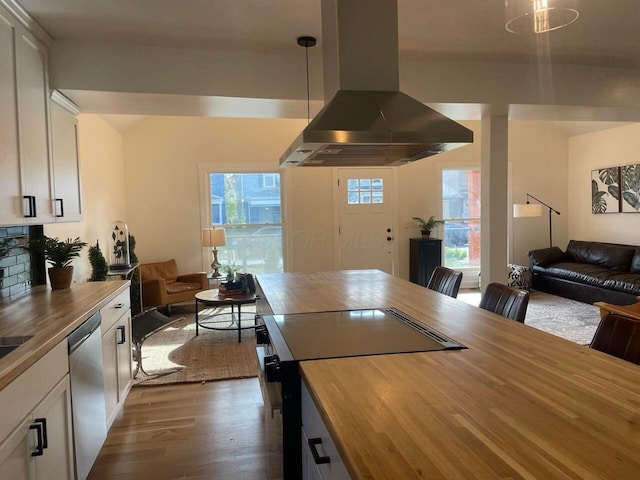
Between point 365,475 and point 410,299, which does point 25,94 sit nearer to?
point 410,299

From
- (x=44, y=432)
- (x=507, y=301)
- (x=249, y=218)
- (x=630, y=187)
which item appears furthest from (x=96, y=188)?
(x=630, y=187)

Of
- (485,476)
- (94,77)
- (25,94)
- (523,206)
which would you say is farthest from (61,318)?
(523,206)

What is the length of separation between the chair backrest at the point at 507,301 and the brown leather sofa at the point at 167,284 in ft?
13.5

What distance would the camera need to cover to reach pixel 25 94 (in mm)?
2559

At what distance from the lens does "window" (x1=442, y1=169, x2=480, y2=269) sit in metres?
7.32

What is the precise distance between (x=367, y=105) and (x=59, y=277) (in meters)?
2.28

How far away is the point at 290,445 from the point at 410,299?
125 cm

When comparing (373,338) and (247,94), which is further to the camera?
(247,94)

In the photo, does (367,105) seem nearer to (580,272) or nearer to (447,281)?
(447,281)

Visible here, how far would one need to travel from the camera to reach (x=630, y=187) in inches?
255

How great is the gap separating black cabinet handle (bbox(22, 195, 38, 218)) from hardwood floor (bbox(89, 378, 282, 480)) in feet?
4.65

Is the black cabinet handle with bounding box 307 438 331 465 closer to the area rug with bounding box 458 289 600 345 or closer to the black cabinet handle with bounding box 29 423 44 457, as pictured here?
the black cabinet handle with bounding box 29 423 44 457

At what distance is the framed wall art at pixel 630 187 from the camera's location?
6379 millimetres

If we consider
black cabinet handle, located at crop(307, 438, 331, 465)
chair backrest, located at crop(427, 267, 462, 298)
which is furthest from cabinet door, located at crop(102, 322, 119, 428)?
chair backrest, located at crop(427, 267, 462, 298)
